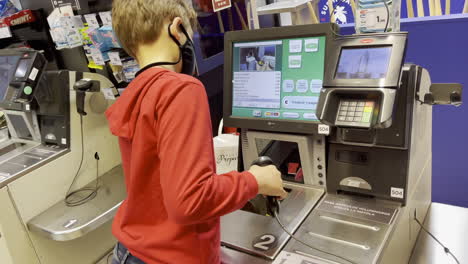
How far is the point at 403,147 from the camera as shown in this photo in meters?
1.04

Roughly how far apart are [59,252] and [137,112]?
5.40 ft

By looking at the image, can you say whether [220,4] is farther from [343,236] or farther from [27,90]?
[343,236]

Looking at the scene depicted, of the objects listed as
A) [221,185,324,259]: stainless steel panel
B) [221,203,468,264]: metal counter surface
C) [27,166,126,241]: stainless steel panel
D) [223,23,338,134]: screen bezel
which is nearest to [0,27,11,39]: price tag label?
[27,166,126,241]: stainless steel panel

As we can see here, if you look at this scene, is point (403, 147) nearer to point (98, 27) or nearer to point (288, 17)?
point (98, 27)

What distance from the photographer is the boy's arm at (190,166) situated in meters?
0.78

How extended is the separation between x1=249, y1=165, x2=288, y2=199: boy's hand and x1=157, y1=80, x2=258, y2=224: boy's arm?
85mm

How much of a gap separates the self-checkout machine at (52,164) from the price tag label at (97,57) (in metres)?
0.19

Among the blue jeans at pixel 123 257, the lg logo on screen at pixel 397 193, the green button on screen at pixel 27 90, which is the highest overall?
the green button on screen at pixel 27 90

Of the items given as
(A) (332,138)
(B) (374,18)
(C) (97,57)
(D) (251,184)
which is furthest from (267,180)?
(C) (97,57)

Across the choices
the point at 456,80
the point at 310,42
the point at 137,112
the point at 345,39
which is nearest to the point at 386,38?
the point at 345,39

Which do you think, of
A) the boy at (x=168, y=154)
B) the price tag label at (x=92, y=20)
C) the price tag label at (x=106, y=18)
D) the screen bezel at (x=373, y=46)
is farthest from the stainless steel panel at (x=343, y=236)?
the price tag label at (x=92, y=20)

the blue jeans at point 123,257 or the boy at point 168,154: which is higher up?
the boy at point 168,154

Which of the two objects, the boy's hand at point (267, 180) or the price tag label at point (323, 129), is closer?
the boy's hand at point (267, 180)

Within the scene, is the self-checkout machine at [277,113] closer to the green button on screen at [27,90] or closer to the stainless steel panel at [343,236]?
the stainless steel panel at [343,236]
